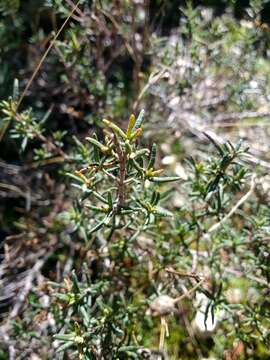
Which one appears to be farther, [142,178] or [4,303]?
[4,303]

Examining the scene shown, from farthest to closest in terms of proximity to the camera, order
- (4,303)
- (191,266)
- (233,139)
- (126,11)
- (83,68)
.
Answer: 1. (233,139)
2. (126,11)
3. (83,68)
4. (4,303)
5. (191,266)

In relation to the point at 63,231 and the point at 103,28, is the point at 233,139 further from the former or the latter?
the point at 63,231

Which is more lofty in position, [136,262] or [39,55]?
[39,55]

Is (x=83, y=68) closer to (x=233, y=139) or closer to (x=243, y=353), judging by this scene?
(x=233, y=139)

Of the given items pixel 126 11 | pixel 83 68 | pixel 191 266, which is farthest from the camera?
pixel 126 11

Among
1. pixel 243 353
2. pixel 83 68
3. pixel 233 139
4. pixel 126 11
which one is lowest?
pixel 243 353

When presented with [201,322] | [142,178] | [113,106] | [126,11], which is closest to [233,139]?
[113,106]
